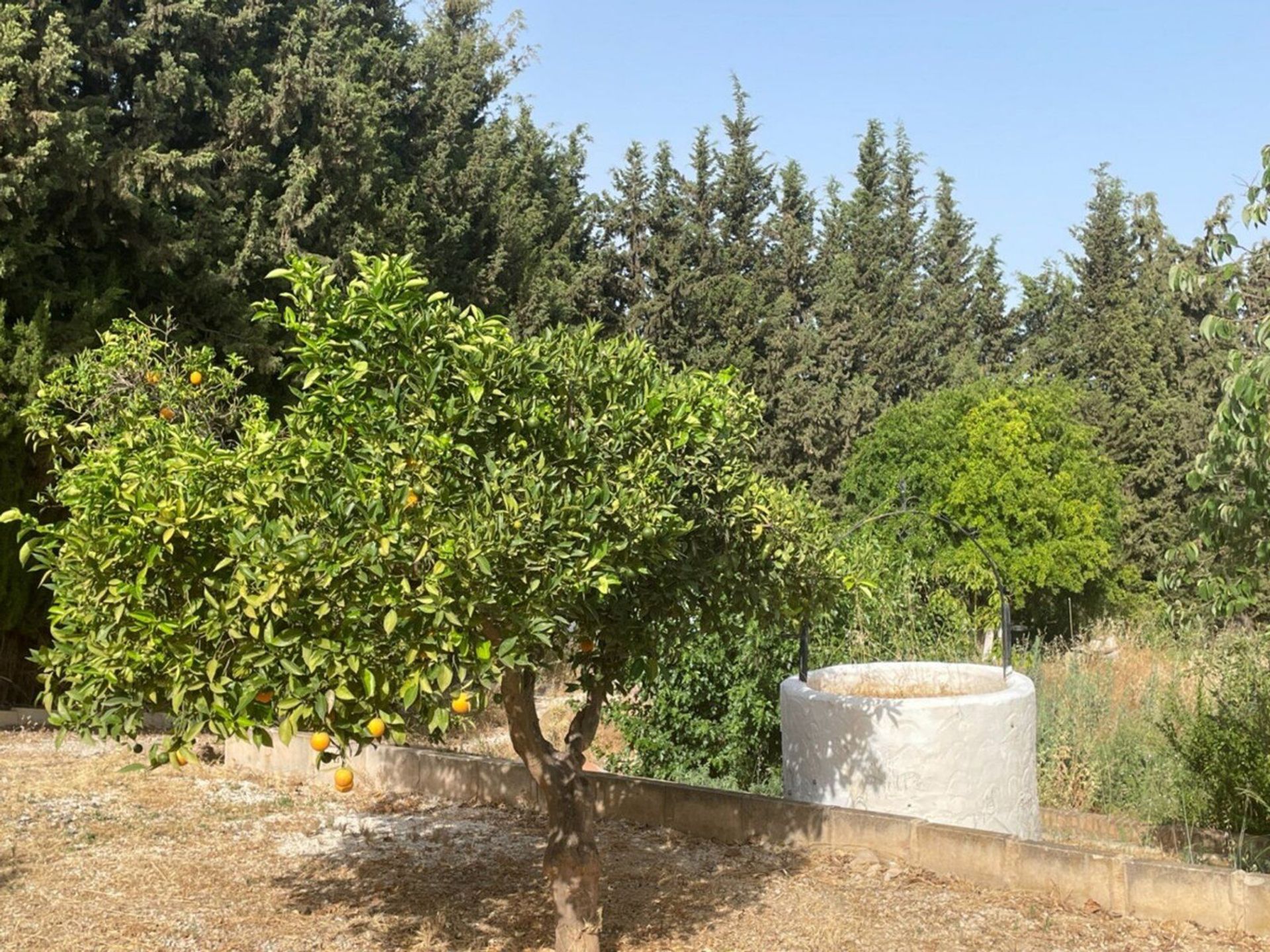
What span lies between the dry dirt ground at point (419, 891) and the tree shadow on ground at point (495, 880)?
0.5 inches

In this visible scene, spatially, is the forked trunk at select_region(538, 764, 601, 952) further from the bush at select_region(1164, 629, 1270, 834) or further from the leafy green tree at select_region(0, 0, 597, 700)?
the leafy green tree at select_region(0, 0, 597, 700)

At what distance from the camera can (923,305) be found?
3131cm

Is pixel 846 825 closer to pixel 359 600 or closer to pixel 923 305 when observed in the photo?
pixel 359 600

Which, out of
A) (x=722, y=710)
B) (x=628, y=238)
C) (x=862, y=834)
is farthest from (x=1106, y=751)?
(x=628, y=238)

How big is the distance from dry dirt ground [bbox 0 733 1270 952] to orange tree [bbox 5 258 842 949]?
0.84m

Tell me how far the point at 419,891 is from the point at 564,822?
126cm

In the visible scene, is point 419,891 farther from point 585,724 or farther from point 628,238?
point 628,238

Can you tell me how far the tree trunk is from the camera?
4.79 metres

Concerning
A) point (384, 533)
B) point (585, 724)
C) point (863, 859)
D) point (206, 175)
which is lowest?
point (863, 859)

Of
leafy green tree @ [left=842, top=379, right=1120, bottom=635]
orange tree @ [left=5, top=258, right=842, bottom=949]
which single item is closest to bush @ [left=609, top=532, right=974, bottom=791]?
orange tree @ [left=5, top=258, right=842, bottom=949]

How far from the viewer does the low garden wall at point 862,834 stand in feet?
16.8

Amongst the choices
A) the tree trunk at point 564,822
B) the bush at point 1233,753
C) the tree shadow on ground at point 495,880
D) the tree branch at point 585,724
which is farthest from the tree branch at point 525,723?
the bush at point 1233,753

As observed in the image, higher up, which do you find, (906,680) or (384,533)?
(384,533)

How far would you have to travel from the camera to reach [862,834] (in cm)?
612
